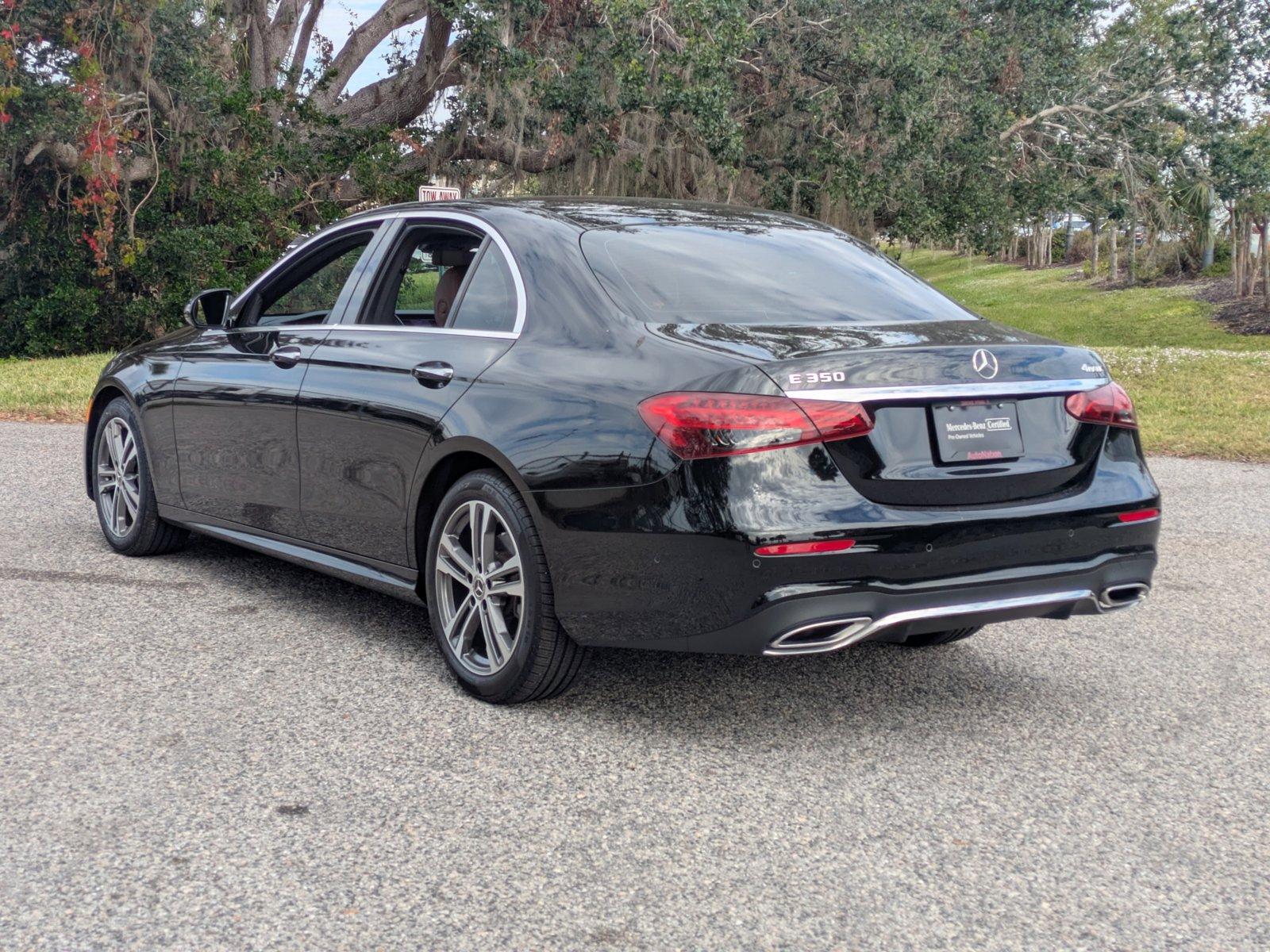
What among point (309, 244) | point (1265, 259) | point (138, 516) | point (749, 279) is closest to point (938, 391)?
point (749, 279)

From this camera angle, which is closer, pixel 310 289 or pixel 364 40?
pixel 310 289

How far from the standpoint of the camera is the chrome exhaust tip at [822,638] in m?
4.00

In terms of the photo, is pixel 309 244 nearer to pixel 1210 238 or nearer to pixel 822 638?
pixel 822 638

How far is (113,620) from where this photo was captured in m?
5.76

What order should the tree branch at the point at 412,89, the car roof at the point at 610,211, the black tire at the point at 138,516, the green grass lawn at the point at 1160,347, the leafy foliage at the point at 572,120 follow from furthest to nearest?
the tree branch at the point at 412,89
the leafy foliage at the point at 572,120
the green grass lawn at the point at 1160,347
the black tire at the point at 138,516
the car roof at the point at 610,211

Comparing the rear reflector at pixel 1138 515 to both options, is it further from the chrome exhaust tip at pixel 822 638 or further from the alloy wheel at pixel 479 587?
the alloy wheel at pixel 479 587

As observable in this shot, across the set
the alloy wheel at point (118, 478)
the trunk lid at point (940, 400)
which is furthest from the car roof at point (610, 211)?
the alloy wheel at point (118, 478)

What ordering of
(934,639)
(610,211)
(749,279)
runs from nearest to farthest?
(749,279) → (610,211) → (934,639)

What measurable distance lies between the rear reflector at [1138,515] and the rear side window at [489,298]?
79.7 inches

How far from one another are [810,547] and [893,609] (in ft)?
1.03

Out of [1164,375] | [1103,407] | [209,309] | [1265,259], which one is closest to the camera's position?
[1103,407]

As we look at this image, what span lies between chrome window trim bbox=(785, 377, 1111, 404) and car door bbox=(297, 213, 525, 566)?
1.20m

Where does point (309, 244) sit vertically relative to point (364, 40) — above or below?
below

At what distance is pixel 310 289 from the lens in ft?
20.6
